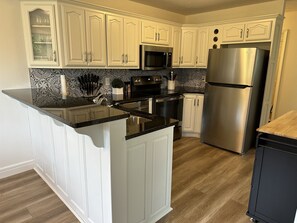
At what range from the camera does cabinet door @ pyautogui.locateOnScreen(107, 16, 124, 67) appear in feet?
9.98

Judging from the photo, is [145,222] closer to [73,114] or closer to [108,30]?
[73,114]

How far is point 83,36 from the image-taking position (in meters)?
2.78

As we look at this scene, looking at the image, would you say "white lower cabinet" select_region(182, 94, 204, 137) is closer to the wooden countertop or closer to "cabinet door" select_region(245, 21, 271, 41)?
Result: "cabinet door" select_region(245, 21, 271, 41)

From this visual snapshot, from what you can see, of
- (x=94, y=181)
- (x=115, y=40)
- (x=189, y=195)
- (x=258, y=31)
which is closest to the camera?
(x=94, y=181)

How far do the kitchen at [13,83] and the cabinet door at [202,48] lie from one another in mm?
3060

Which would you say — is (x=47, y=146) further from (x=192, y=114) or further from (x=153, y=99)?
(x=192, y=114)

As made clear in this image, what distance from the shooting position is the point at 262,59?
10.6 feet

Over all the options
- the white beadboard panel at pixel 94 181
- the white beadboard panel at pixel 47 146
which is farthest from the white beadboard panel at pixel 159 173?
the white beadboard panel at pixel 47 146

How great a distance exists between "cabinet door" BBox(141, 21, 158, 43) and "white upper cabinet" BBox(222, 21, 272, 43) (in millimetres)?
1289

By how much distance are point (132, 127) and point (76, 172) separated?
709 mm

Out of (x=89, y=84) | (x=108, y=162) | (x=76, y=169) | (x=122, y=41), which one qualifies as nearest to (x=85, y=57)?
(x=89, y=84)

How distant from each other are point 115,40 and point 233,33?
210cm

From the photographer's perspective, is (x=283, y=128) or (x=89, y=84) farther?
(x=89, y=84)

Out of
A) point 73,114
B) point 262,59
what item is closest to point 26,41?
point 73,114
